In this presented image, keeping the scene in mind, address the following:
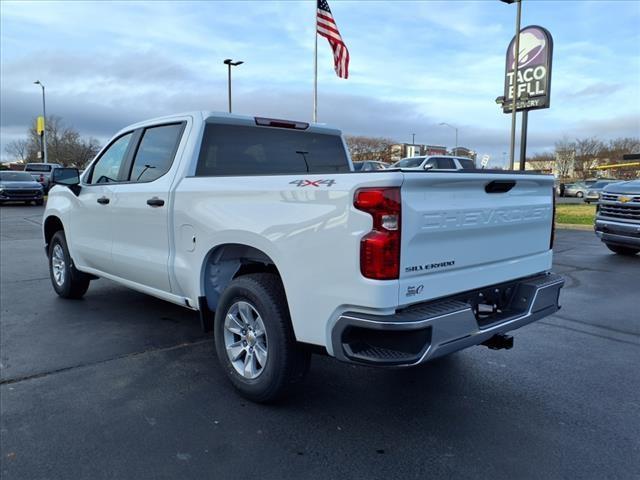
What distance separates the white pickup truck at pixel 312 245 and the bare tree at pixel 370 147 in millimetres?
55339

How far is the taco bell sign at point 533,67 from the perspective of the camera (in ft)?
59.4

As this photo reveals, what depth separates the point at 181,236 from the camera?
416 centimetres

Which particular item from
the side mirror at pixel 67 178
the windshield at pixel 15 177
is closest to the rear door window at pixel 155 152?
the side mirror at pixel 67 178

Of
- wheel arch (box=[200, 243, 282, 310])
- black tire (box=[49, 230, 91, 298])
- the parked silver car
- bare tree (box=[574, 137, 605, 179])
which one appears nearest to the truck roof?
wheel arch (box=[200, 243, 282, 310])

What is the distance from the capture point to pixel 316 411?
353 cm

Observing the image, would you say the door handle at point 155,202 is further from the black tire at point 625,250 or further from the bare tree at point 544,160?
the bare tree at point 544,160

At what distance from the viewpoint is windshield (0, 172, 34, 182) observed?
25169mm

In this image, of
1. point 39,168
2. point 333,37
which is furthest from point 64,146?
point 333,37

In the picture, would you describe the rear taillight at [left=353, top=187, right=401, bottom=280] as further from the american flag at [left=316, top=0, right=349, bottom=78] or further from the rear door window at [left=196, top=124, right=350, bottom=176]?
the american flag at [left=316, top=0, right=349, bottom=78]

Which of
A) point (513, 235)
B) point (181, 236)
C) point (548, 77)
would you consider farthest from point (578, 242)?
point (181, 236)

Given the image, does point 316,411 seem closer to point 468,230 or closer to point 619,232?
point 468,230

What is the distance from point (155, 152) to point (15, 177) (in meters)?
24.3

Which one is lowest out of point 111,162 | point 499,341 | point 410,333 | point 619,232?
point 499,341

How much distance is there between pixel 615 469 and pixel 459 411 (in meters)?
0.96
